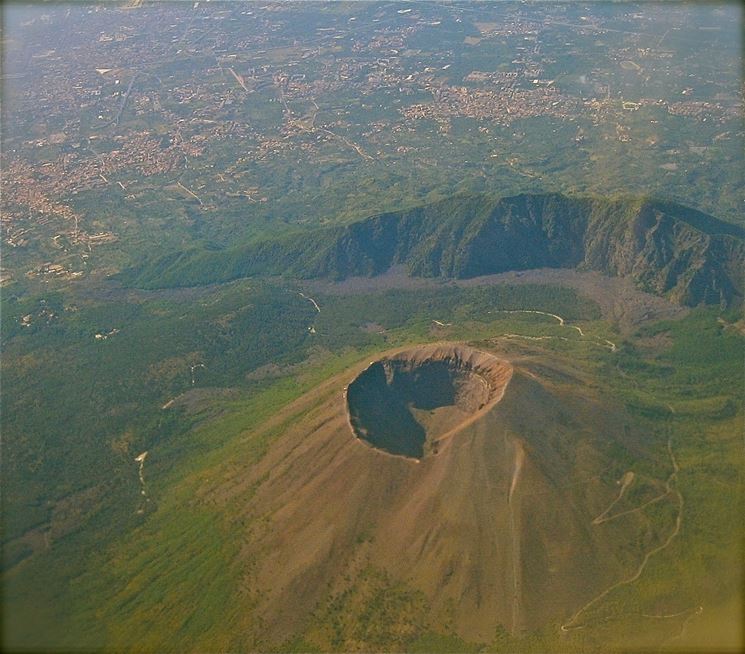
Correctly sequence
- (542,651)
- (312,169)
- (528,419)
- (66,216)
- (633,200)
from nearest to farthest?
(542,651) → (528,419) → (633,200) → (66,216) → (312,169)

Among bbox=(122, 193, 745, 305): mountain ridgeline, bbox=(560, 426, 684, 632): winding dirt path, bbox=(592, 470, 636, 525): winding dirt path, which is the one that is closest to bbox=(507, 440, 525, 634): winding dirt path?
bbox=(560, 426, 684, 632): winding dirt path

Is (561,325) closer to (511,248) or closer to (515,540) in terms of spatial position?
(511,248)

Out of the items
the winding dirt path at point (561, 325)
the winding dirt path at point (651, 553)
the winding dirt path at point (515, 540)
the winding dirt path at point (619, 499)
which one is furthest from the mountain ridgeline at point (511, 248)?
the winding dirt path at point (515, 540)

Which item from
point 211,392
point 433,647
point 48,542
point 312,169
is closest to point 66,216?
point 312,169

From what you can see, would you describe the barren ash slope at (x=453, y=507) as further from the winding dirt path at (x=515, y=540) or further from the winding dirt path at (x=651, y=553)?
the winding dirt path at (x=651, y=553)

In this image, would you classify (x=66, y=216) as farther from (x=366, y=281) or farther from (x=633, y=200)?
(x=633, y=200)

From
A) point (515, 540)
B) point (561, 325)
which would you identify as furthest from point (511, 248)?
point (515, 540)
